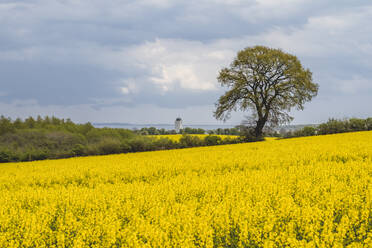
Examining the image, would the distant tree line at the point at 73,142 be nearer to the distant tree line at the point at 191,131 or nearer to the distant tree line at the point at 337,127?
the distant tree line at the point at 337,127

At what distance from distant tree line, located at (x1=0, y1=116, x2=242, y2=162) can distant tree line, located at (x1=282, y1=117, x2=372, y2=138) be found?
895cm

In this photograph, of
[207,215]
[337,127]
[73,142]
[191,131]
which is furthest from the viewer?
[191,131]

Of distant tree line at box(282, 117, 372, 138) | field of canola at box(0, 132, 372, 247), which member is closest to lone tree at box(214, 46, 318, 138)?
distant tree line at box(282, 117, 372, 138)

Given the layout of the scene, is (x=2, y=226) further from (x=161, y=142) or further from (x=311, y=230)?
(x=161, y=142)

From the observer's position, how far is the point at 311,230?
4.20 metres

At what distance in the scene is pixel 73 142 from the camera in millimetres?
31266

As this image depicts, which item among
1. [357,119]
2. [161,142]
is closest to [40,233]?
[161,142]

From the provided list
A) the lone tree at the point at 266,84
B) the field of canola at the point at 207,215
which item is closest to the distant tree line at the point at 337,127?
the lone tree at the point at 266,84

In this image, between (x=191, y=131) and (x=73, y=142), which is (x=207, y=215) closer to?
(x=73, y=142)

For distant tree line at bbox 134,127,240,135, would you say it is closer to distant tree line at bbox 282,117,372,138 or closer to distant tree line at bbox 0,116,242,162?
distant tree line at bbox 0,116,242,162

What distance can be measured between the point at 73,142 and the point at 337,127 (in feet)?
95.8

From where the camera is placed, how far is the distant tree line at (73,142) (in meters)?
26.5

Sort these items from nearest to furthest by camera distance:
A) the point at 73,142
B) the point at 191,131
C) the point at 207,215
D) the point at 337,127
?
the point at 207,215 < the point at 73,142 < the point at 337,127 < the point at 191,131

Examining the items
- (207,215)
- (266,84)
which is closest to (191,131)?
(266,84)
